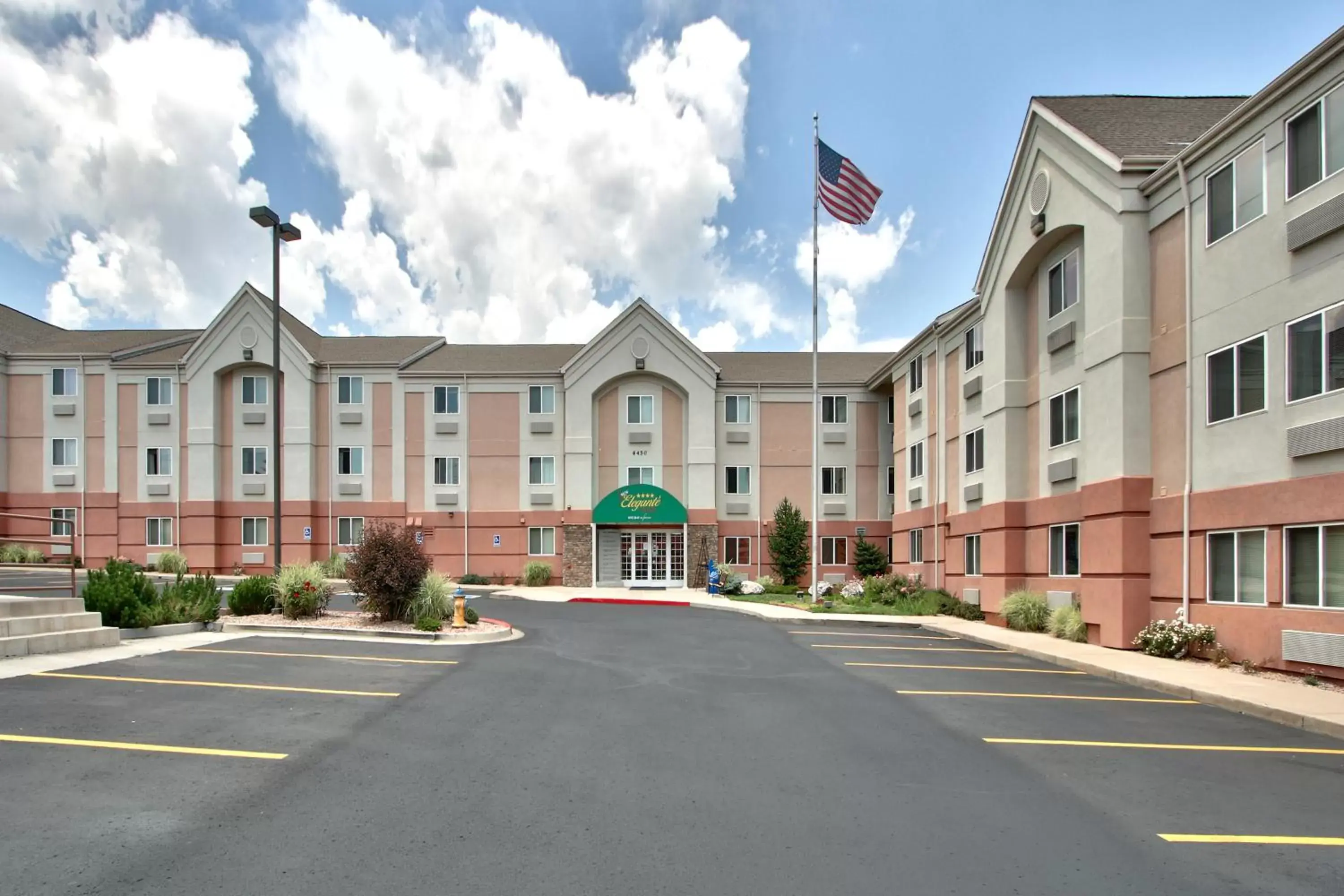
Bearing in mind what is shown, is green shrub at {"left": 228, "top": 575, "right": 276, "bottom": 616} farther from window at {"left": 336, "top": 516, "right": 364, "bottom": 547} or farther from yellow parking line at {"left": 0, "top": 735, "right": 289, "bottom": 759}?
window at {"left": 336, "top": 516, "right": 364, "bottom": 547}

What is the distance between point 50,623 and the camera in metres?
12.1

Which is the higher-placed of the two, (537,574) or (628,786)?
(628,786)

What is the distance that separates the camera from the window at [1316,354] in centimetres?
1232

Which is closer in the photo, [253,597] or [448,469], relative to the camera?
[253,597]

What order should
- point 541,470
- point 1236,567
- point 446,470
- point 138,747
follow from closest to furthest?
point 138,747 < point 1236,567 < point 541,470 < point 446,470

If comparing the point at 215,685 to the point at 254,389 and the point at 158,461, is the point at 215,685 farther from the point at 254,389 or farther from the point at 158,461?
the point at 158,461

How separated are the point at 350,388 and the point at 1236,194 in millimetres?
34422

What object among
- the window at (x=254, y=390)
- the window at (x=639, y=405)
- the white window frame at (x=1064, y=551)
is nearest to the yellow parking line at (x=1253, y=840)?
the white window frame at (x=1064, y=551)

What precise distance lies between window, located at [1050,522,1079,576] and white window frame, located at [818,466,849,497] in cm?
1734

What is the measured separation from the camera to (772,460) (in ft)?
124

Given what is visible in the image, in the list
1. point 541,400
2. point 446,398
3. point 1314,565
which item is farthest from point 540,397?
point 1314,565

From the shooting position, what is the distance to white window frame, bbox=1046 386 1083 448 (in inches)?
739

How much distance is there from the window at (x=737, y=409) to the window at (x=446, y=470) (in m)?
12.8

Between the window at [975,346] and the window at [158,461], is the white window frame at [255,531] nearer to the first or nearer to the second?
the window at [158,461]
